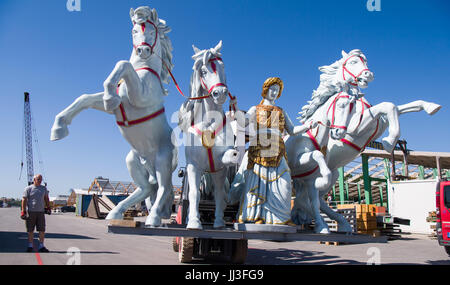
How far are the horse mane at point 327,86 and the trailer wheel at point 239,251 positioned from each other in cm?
238

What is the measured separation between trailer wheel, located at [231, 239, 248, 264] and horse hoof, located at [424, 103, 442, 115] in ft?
11.4

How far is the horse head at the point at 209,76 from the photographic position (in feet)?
11.8

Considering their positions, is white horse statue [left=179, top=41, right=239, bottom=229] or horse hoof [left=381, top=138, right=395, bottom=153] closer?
white horse statue [left=179, top=41, right=239, bottom=229]

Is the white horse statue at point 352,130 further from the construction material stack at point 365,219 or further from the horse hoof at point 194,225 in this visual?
the construction material stack at point 365,219

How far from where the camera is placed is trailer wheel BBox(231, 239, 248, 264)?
5844mm

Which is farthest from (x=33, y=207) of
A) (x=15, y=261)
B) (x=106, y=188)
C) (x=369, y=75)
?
(x=106, y=188)

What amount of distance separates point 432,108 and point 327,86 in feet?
4.74

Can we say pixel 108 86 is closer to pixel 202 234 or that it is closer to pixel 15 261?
pixel 202 234

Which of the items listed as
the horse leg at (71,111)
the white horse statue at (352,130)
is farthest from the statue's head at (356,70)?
the horse leg at (71,111)

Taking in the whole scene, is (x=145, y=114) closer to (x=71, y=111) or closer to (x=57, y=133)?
(x=71, y=111)

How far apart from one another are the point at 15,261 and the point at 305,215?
4.54 m

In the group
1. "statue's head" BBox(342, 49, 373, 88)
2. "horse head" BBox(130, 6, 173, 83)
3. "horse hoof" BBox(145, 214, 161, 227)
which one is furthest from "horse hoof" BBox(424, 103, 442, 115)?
"horse hoof" BBox(145, 214, 161, 227)

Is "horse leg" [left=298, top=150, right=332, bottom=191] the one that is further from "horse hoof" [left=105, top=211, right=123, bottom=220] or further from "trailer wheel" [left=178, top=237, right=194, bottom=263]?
"trailer wheel" [left=178, top=237, right=194, bottom=263]

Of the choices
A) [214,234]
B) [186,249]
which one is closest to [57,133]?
[214,234]
